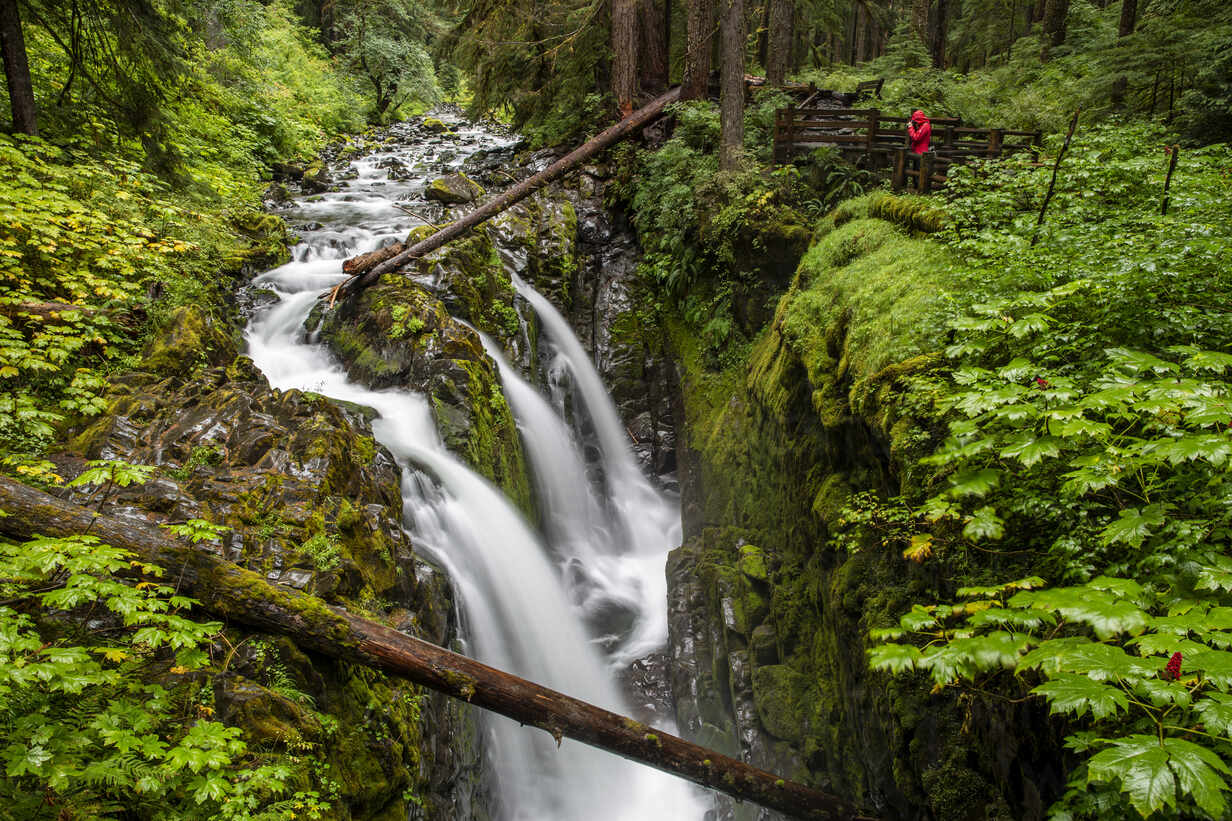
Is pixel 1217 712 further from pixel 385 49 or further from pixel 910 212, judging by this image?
pixel 385 49

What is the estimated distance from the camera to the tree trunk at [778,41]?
15.8 metres

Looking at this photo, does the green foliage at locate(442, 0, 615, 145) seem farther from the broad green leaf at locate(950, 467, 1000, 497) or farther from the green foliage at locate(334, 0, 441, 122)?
the broad green leaf at locate(950, 467, 1000, 497)

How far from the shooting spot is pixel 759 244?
10328mm

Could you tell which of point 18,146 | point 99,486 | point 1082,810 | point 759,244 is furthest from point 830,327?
point 18,146

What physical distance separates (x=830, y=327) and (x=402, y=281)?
7363mm

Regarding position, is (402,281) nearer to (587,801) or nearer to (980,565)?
(587,801)

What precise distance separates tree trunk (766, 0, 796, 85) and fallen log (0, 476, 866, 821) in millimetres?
15945

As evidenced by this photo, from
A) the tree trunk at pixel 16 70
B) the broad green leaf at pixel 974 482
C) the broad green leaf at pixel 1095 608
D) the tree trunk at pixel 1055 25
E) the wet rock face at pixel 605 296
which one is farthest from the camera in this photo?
the tree trunk at pixel 1055 25

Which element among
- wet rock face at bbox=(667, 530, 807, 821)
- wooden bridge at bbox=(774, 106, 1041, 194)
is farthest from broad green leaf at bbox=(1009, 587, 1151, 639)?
wooden bridge at bbox=(774, 106, 1041, 194)

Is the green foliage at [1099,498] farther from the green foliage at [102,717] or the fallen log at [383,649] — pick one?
the green foliage at [102,717]

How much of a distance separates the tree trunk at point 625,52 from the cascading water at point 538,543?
23.0 feet

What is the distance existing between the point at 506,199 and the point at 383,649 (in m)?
11.1

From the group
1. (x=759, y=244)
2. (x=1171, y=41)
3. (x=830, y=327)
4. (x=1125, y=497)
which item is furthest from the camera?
(x=1171, y=41)

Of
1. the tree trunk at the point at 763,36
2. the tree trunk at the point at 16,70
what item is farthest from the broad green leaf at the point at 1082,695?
the tree trunk at the point at 763,36
